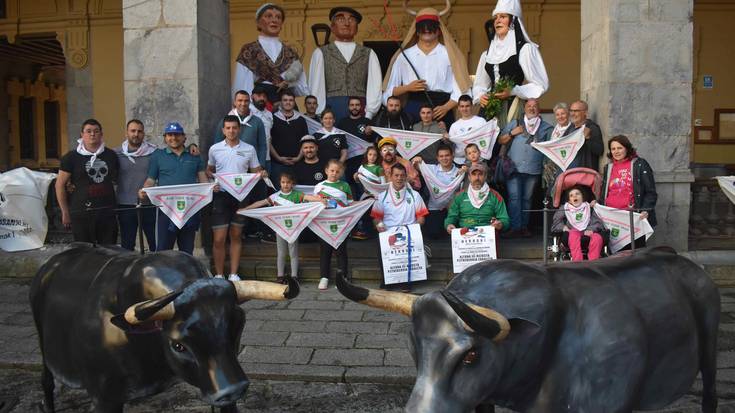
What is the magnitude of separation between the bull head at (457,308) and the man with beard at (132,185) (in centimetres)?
502

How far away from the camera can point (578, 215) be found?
6.84 meters

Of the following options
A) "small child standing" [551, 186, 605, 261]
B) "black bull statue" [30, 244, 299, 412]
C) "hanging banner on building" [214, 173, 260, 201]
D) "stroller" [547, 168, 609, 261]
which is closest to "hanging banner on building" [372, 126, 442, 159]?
"stroller" [547, 168, 609, 261]

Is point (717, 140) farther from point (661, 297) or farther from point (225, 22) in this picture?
point (661, 297)

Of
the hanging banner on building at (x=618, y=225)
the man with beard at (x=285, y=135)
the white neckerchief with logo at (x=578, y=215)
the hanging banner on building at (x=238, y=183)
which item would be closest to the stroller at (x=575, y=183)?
the white neckerchief with logo at (x=578, y=215)

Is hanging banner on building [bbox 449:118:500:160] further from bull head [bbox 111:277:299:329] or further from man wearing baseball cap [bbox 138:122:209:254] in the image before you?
bull head [bbox 111:277:299:329]

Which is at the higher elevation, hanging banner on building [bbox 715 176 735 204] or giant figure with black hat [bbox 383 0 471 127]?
giant figure with black hat [bbox 383 0 471 127]

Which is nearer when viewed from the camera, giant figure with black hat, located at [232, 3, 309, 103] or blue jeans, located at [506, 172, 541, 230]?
blue jeans, located at [506, 172, 541, 230]

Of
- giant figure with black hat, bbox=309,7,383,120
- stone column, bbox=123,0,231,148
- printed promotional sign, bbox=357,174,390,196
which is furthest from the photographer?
giant figure with black hat, bbox=309,7,383,120

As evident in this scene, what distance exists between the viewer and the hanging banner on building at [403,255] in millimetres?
7277

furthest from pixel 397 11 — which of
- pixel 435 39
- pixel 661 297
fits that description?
pixel 661 297

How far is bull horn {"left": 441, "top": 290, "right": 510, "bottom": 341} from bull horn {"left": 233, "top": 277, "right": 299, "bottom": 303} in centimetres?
73

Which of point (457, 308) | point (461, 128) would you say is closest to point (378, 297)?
point (457, 308)

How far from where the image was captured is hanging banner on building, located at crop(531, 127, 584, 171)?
7496mm

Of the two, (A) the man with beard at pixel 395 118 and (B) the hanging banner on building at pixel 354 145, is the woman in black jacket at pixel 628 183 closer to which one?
(A) the man with beard at pixel 395 118
